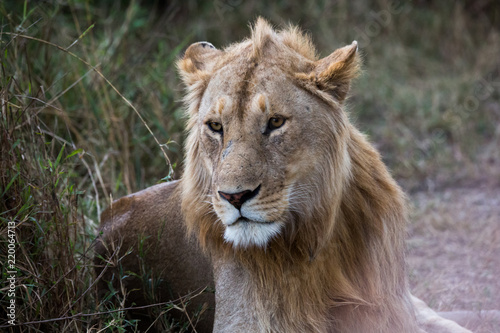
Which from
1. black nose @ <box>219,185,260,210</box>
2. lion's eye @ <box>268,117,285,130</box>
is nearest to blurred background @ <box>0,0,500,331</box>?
black nose @ <box>219,185,260,210</box>

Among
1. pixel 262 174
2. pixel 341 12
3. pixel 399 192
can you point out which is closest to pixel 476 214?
pixel 399 192

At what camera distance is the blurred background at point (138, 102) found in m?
3.24

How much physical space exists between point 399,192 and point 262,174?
0.83 metres

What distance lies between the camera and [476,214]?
5.43 meters

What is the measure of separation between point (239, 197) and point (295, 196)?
0.93ft

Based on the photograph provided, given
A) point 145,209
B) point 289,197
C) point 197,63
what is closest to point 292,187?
point 289,197

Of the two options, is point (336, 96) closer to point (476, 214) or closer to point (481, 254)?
→ point (481, 254)

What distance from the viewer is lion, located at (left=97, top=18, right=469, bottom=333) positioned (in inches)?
100.0

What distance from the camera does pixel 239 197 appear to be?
95.7 inches

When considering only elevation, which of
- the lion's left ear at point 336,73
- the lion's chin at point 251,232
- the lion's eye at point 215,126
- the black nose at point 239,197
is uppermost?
the lion's left ear at point 336,73

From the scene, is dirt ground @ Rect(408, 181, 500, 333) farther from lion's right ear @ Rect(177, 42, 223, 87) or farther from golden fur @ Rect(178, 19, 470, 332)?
lion's right ear @ Rect(177, 42, 223, 87)

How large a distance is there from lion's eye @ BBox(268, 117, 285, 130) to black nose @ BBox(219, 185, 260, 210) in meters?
0.28

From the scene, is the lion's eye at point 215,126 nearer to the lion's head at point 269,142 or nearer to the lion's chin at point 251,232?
the lion's head at point 269,142

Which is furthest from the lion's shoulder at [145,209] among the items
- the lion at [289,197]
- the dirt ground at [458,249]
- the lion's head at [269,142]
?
the dirt ground at [458,249]
